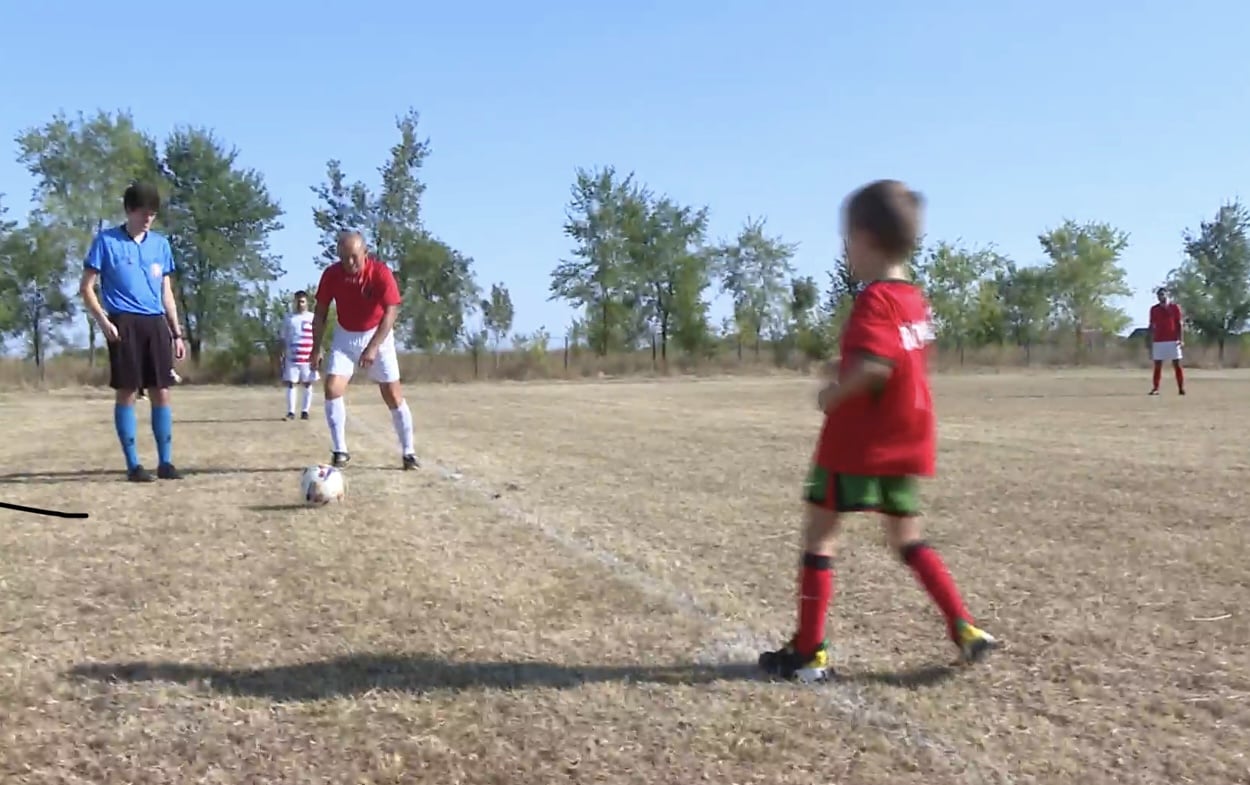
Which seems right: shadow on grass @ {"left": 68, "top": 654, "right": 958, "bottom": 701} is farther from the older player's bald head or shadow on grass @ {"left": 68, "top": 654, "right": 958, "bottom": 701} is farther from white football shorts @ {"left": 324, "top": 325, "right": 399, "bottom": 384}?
the older player's bald head

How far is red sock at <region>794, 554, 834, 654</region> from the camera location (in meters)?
3.20

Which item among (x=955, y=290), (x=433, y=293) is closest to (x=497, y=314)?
(x=433, y=293)

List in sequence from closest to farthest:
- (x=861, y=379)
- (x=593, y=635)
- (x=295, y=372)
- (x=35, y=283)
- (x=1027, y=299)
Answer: (x=861, y=379)
(x=593, y=635)
(x=295, y=372)
(x=35, y=283)
(x=1027, y=299)

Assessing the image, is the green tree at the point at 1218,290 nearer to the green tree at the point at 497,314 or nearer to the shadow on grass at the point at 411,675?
the green tree at the point at 497,314

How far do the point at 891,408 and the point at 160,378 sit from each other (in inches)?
227

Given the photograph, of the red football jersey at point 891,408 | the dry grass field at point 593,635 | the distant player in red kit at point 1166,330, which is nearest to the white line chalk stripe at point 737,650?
the dry grass field at point 593,635

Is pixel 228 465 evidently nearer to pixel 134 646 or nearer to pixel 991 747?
pixel 134 646

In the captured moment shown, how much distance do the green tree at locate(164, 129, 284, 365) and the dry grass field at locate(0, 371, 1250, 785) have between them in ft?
121

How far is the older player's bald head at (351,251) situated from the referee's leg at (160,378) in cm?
130

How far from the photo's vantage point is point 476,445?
10508 millimetres

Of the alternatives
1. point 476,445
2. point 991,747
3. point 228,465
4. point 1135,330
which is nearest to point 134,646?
point 991,747

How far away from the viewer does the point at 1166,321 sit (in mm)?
19547

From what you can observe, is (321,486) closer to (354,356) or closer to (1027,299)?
(354,356)

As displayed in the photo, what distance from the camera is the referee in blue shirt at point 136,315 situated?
7.20 metres
